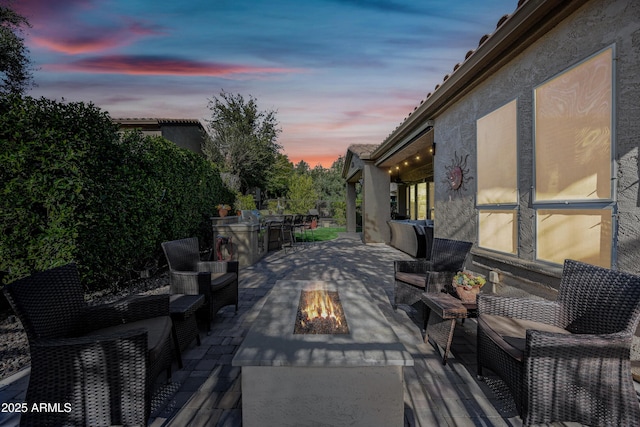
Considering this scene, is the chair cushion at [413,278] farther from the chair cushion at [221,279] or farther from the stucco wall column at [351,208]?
the stucco wall column at [351,208]

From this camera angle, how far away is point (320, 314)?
245 centimetres

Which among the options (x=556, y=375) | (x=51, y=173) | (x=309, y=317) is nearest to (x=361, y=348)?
Result: (x=309, y=317)

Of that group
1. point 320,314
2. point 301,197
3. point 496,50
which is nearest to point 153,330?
point 320,314

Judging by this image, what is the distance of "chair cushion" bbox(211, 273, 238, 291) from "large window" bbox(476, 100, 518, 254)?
3566 mm

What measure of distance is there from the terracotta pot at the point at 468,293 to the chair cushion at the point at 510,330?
0.39 metres

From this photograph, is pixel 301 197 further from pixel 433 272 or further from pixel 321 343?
pixel 321 343

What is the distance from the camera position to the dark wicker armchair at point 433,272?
3.21 m

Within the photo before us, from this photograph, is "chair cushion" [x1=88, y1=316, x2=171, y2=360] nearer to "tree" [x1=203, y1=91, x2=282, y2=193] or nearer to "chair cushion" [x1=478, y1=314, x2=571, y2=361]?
"chair cushion" [x1=478, y1=314, x2=571, y2=361]

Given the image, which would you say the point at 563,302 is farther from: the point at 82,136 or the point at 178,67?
A: the point at 178,67

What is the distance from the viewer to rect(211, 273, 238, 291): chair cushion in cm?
338

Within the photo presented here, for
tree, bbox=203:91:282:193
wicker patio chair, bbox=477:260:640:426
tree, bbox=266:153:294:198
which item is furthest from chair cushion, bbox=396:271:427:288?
tree, bbox=266:153:294:198

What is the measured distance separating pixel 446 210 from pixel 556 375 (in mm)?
3748

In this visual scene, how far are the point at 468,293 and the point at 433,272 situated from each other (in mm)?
484

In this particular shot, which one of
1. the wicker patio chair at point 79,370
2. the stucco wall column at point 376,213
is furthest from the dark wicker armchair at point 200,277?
the stucco wall column at point 376,213
